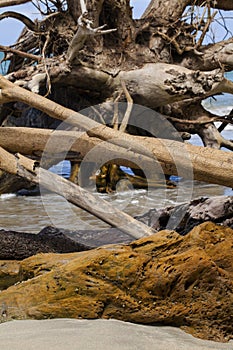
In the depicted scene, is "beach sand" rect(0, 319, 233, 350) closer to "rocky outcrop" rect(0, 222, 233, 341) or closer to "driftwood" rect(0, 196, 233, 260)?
"rocky outcrop" rect(0, 222, 233, 341)

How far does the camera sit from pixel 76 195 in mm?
4102

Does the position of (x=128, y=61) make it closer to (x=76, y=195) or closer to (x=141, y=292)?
(x=76, y=195)

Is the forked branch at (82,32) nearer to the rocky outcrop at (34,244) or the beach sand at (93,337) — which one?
the rocky outcrop at (34,244)

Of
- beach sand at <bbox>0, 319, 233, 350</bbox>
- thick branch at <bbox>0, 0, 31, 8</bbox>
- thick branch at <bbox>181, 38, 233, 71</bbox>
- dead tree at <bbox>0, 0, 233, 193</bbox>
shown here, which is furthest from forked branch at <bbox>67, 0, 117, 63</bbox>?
beach sand at <bbox>0, 319, 233, 350</bbox>

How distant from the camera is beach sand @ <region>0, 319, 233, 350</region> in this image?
201cm

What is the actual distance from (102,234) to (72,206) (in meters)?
2.41

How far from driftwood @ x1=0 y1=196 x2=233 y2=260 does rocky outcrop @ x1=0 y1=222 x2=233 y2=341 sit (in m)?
1.72

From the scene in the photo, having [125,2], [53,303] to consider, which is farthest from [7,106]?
[53,303]

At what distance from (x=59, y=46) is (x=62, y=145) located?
4363 millimetres

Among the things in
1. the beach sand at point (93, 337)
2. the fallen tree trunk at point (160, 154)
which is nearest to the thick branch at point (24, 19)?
the fallen tree trunk at point (160, 154)

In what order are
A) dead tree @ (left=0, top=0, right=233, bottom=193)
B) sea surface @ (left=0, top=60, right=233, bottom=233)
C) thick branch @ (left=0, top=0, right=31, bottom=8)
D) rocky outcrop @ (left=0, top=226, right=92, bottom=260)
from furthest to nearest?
dead tree @ (left=0, top=0, right=233, bottom=193), sea surface @ (left=0, top=60, right=233, bottom=233), thick branch @ (left=0, top=0, right=31, bottom=8), rocky outcrop @ (left=0, top=226, right=92, bottom=260)

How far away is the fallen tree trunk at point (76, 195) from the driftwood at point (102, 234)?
530mm

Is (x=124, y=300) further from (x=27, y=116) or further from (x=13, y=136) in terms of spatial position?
(x=27, y=116)

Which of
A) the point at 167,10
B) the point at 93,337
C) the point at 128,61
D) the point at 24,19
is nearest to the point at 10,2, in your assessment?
the point at 24,19
